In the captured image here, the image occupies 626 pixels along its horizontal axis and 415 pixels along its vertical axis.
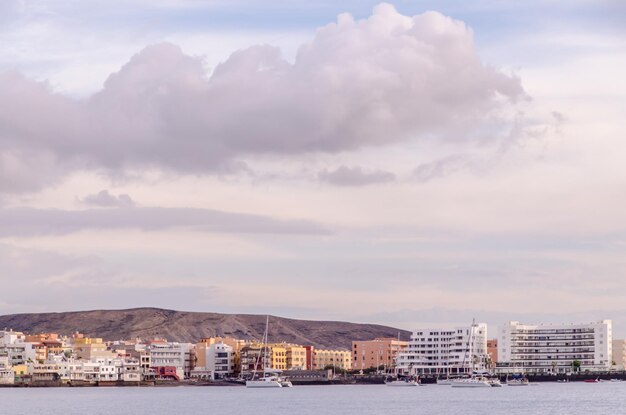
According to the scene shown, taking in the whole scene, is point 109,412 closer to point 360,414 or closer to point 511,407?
point 360,414

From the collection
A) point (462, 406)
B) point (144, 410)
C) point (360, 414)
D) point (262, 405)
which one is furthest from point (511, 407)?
point (144, 410)

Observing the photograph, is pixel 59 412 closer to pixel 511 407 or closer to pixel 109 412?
pixel 109 412

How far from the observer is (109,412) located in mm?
111000

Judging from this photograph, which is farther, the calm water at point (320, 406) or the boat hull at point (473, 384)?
the boat hull at point (473, 384)

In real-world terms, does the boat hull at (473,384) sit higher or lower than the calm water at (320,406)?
lower

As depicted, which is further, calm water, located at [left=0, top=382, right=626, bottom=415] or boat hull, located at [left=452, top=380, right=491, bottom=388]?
boat hull, located at [left=452, top=380, right=491, bottom=388]

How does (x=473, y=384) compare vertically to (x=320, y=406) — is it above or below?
below

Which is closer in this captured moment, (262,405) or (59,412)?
(59,412)

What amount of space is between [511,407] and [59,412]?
139ft

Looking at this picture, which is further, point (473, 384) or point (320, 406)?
point (473, 384)

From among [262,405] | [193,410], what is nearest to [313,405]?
[262,405]

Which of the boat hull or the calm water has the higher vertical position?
the calm water

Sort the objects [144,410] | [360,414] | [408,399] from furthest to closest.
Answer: [408,399], [144,410], [360,414]

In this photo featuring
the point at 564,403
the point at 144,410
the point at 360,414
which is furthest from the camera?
the point at 564,403
